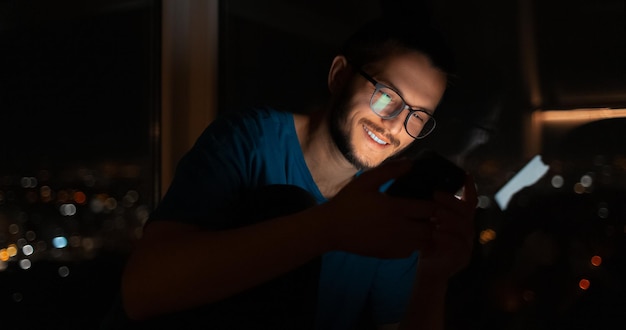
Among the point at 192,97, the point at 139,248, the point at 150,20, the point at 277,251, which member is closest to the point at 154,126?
the point at 192,97

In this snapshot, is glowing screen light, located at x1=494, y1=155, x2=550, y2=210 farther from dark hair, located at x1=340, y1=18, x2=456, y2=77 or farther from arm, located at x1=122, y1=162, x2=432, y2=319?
arm, located at x1=122, y1=162, x2=432, y2=319

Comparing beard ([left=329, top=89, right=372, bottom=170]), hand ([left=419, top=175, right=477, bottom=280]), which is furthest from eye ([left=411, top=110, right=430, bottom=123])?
hand ([left=419, top=175, right=477, bottom=280])

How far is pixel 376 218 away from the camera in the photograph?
791 mm

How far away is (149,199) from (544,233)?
0.95m

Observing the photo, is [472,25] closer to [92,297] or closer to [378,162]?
[378,162]

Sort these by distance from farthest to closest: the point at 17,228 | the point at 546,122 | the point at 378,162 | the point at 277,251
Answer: the point at 17,228
the point at 546,122
the point at 378,162
the point at 277,251

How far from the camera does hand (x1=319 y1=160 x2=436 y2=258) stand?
31.2 inches

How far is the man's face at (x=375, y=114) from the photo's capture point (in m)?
1.11

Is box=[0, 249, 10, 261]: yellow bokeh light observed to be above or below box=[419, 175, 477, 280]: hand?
below

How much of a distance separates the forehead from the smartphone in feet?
0.82

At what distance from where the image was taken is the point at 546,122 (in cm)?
126

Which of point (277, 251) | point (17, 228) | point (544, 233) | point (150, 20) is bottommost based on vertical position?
point (17, 228)

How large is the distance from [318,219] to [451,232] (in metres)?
0.18

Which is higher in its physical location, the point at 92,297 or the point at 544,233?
the point at 544,233
